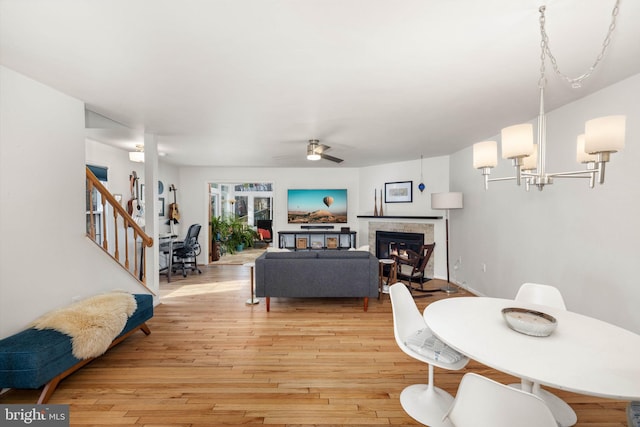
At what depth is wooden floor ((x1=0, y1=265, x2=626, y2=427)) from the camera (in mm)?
1870

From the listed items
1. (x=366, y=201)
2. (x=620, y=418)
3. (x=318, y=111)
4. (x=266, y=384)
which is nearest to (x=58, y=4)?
(x=318, y=111)

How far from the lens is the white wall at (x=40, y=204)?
2186 mm

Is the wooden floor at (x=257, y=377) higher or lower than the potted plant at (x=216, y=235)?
lower

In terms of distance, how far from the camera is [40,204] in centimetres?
243

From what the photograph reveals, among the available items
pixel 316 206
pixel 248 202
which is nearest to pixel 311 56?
pixel 316 206

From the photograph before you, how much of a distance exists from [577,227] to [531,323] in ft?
6.27

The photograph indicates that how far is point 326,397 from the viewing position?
2.04 metres

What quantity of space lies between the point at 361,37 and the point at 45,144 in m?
2.82

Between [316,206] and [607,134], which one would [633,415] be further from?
[316,206]

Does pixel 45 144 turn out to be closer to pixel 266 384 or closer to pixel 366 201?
pixel 266 384

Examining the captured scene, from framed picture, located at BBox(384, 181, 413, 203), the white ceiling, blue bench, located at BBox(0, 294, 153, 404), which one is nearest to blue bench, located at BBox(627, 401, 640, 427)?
the white ceiling

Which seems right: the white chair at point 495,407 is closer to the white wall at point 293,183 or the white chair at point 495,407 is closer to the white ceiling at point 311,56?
the white ceiling at point 311,56
